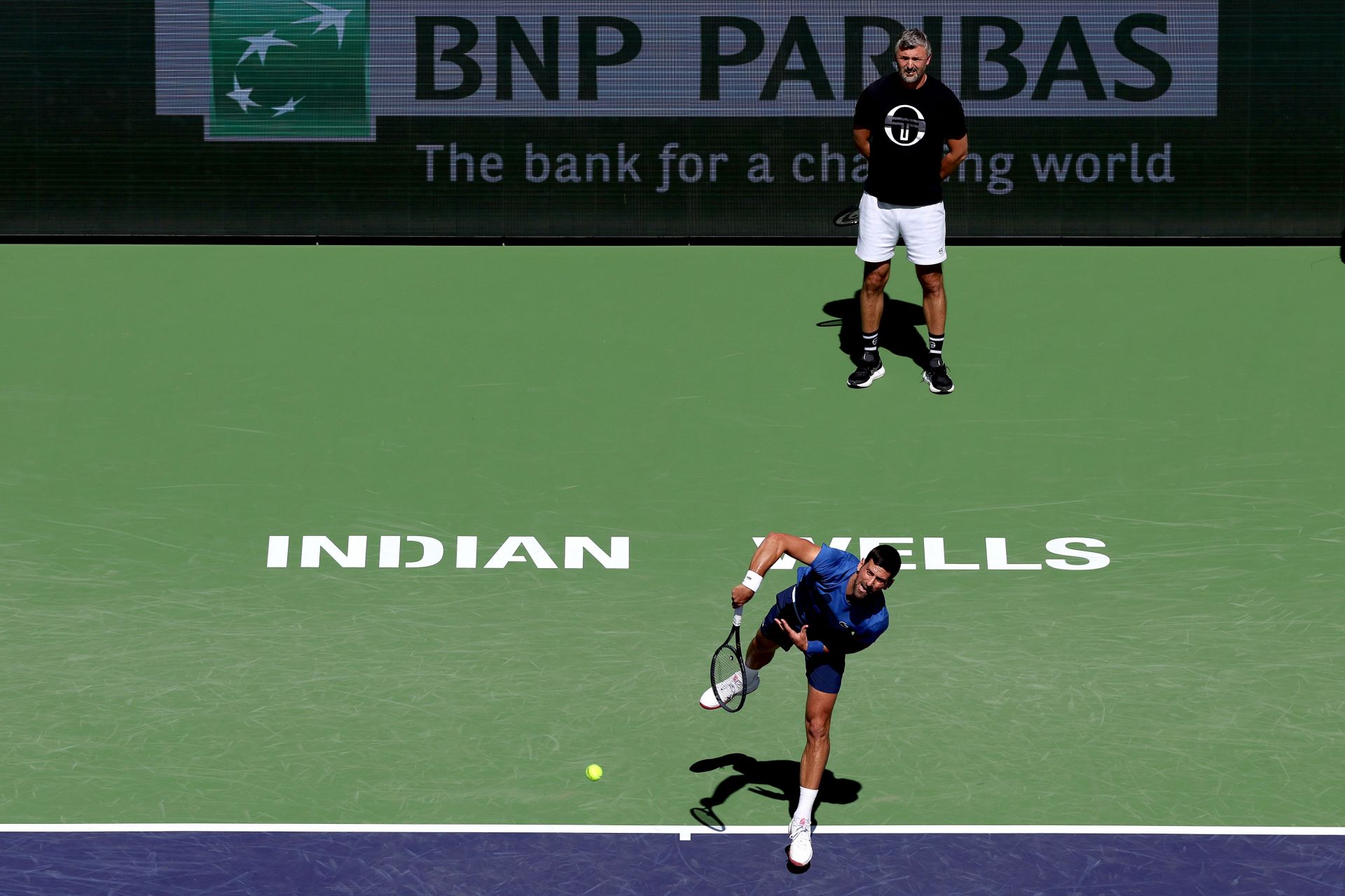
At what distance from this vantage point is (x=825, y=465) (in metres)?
17.4

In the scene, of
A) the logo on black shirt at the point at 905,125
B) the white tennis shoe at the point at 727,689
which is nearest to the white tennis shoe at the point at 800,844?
the white tennis shoe at the point at 727,689

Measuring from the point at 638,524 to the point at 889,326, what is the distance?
12.5 ft

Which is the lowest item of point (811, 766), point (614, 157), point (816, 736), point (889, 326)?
point (811, 766)

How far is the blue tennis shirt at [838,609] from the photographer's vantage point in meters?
12.8

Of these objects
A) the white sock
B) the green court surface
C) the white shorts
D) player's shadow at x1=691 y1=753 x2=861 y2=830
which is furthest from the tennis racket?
the white shorts

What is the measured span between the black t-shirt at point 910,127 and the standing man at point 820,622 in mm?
5358

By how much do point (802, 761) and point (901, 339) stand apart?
7.33 m

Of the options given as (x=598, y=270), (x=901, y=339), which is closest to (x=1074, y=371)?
(x=901, y=339)

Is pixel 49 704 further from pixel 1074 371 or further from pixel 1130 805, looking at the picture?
pixel 1074 371

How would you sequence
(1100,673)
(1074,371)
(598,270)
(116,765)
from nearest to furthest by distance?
(116,765) < (1100,673) < (1074,371) < (598,270)

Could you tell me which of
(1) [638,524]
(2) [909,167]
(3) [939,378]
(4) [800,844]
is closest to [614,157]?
(2) [909,167]

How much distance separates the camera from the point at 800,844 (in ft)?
41.1

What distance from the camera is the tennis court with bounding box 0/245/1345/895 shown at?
13.0 metres

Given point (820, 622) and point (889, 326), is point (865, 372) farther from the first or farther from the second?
point (820, 622)
